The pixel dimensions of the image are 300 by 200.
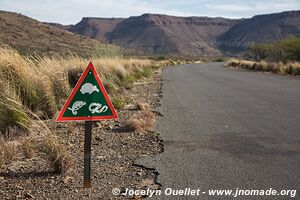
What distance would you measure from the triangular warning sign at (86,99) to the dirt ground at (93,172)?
84 cm

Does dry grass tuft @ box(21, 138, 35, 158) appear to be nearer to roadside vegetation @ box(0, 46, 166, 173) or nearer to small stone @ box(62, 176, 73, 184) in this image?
roadside vegetation @ box(0, 46, 166, 173)

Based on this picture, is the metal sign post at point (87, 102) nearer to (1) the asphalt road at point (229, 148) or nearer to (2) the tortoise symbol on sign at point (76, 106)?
(2) the tortoise symbol on sign at point (76, 106)

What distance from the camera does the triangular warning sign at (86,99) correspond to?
4.37m

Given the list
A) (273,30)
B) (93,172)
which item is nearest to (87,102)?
(93,172)

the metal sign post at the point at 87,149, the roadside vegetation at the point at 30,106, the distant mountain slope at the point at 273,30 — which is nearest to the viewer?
the metal sign post at the point at 87,149

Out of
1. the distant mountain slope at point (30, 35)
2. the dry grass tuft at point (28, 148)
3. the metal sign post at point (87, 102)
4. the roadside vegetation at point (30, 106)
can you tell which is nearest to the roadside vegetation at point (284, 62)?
the distant mountain slope at point (30, 35)

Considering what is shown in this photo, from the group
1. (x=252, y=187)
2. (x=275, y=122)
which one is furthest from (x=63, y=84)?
(x=252, y=187)

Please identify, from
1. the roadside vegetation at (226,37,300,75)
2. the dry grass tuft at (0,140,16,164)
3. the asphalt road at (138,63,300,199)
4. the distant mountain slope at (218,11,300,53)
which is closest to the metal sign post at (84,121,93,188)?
the asphalt road at (138,63,300,199)

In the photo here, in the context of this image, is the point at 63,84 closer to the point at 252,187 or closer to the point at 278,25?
the point at 252,187

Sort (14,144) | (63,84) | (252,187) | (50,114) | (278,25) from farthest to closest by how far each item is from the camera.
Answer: (278,25) < (63,84) < (50,114) < (14,144) < (252,187)

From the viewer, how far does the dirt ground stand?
177 inches

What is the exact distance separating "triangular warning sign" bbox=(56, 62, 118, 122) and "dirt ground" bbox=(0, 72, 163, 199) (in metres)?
0.84

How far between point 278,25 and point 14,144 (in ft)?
628

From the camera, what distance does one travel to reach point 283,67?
109ft
